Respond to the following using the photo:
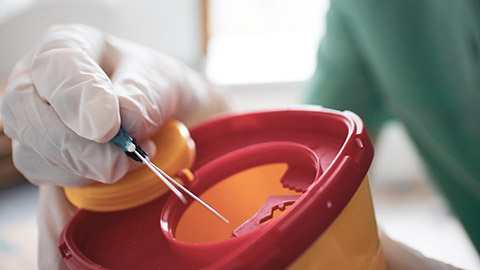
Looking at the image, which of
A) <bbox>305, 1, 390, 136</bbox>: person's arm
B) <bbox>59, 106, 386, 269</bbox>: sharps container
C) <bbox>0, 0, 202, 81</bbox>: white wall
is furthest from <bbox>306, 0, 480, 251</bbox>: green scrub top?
<bbox>0, 0, 202, 81</bbox>: white wall

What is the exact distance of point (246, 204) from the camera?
1.72ft

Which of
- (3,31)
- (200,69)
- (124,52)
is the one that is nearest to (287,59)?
(200,69)

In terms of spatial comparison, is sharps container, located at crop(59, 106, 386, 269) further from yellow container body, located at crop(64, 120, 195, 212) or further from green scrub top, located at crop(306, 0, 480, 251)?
green scrub top, located at crop(306, 0, 480, 251)

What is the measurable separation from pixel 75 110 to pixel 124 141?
0.06 metres

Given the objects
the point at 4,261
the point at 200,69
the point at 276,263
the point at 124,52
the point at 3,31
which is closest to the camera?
the point at 276,263

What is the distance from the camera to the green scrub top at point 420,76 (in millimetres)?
767

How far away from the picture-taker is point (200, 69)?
2.04 meters

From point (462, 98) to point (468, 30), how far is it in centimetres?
13

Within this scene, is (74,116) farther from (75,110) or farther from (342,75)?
(342,75)

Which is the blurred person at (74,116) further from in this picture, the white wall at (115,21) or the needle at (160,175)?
the white wall at (115,21)

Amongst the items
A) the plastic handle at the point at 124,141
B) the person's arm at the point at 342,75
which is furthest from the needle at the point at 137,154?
the person's arm at the point at 342,75

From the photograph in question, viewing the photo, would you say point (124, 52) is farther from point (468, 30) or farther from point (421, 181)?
point (421, 181)

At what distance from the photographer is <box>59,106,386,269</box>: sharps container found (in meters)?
0.35

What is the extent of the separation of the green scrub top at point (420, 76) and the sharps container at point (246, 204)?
0.38m
